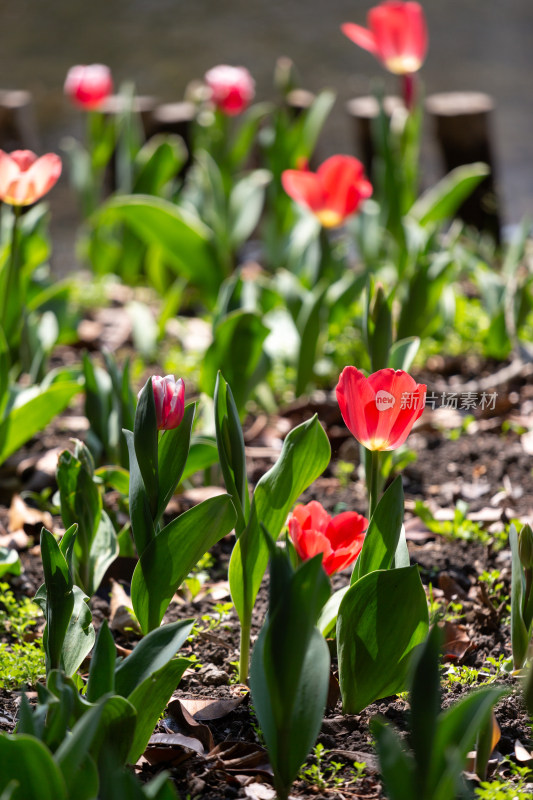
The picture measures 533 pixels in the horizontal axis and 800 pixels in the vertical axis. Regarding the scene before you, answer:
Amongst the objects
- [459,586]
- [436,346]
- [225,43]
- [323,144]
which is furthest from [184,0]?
[459,586]

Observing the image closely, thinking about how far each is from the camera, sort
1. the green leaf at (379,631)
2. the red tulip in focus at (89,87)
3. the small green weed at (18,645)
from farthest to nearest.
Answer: the red tulip in focus at (89,87), the small green weed at (18,645), the green leaf at (379,631)

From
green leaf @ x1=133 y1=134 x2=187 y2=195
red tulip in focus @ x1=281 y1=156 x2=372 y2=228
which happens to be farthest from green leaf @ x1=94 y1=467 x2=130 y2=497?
green leaf @ x1=133 y1=134 x2=187 y2=195

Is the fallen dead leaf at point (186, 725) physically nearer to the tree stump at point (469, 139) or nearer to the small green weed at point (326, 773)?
the small green weed at point (326, 773)

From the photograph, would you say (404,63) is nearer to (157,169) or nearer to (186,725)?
(157,169)

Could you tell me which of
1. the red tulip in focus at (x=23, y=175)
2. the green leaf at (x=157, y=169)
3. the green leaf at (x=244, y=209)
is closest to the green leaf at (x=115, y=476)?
the red tulip in focus at (x=23, y=175)

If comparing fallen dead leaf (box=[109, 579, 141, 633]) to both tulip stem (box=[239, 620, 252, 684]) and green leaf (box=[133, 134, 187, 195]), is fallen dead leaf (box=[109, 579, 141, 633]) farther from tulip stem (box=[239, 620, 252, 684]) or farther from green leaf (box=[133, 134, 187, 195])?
green leaf (box=[133, 134, 187, 195])

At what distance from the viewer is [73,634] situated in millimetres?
1248

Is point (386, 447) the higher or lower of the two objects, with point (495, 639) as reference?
higher

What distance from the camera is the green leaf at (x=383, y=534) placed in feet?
3.96

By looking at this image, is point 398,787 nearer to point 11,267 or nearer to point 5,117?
point 11,267

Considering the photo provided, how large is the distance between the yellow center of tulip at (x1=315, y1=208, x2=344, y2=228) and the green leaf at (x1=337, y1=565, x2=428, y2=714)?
1386mm

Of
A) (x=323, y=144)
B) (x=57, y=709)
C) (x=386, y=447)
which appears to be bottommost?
(x=323, y=144)

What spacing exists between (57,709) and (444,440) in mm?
1499

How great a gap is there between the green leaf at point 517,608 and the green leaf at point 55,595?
1.91ft
